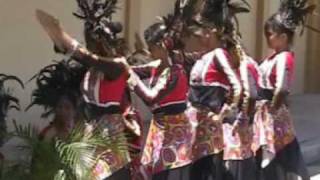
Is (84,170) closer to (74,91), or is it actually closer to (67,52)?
(67,52)

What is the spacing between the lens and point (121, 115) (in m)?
5.50

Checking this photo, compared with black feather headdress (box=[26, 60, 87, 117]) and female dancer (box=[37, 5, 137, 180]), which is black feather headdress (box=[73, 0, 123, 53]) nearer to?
female dancer (box=[37, 5, 137, 180])

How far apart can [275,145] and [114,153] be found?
6.06 ft

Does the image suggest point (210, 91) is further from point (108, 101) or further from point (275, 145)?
point (275, 145)

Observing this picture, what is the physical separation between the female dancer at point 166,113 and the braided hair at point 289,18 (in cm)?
116

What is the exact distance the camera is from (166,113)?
581 cm

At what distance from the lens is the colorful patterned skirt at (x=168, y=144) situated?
5.82 metres

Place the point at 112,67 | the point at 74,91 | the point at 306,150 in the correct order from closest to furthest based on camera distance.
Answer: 1. the point at 112,67
2. the point at 74,91
3. the point at 306,150

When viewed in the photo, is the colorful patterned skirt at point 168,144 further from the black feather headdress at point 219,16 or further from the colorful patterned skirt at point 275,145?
the colorful patterned skirt at point 275,145

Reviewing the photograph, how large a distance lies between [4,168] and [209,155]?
165 cm

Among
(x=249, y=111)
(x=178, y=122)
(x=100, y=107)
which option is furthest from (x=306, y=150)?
(x=100, y=107)

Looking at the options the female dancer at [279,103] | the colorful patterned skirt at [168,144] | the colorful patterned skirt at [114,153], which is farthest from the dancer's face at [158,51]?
the female dancer at [279,103]

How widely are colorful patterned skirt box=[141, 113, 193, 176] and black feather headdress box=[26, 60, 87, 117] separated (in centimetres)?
54

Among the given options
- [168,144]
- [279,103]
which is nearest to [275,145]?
[279,103]
